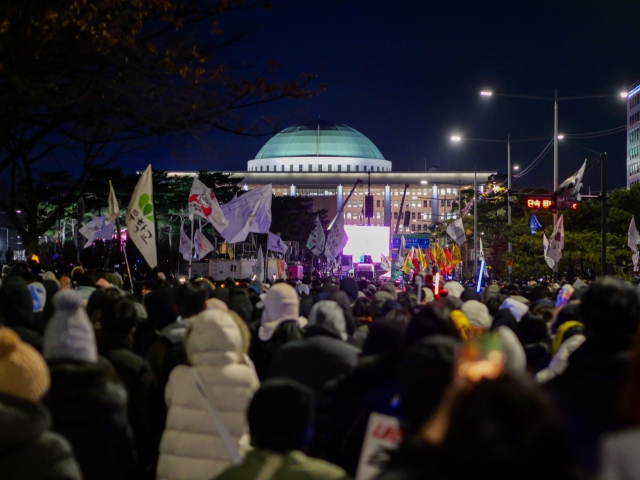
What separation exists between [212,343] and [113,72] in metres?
7.45

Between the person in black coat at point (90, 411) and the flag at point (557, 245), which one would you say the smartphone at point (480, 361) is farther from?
the flag at point (557, 245)

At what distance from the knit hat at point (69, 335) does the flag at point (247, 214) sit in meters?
16.9

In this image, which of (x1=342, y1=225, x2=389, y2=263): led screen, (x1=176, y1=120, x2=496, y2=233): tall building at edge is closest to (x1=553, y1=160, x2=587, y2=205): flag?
(x1=342, y1=225, x2=389, y2=263): led screen

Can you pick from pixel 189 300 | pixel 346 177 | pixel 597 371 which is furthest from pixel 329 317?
pixel 346 177

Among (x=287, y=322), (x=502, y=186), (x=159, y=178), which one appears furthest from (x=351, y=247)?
(x=287, y=322)

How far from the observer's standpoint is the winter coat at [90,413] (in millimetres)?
4277

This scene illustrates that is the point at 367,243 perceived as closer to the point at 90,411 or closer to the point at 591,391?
the point at 90,411

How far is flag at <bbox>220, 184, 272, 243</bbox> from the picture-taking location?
874 inches

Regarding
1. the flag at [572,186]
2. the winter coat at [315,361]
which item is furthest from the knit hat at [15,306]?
the flag at [572,186]

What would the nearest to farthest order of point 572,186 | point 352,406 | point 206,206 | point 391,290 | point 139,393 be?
point 352,406
point 139,393
point 391,290
point 206,206
point 572,186

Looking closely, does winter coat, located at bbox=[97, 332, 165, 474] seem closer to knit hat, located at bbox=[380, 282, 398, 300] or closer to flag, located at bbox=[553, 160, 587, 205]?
knit hat, located at bbox=[380, 282, 398, 300]

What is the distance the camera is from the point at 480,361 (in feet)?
7.54

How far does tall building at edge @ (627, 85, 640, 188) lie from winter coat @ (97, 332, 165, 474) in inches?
5360

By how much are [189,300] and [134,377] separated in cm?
145
